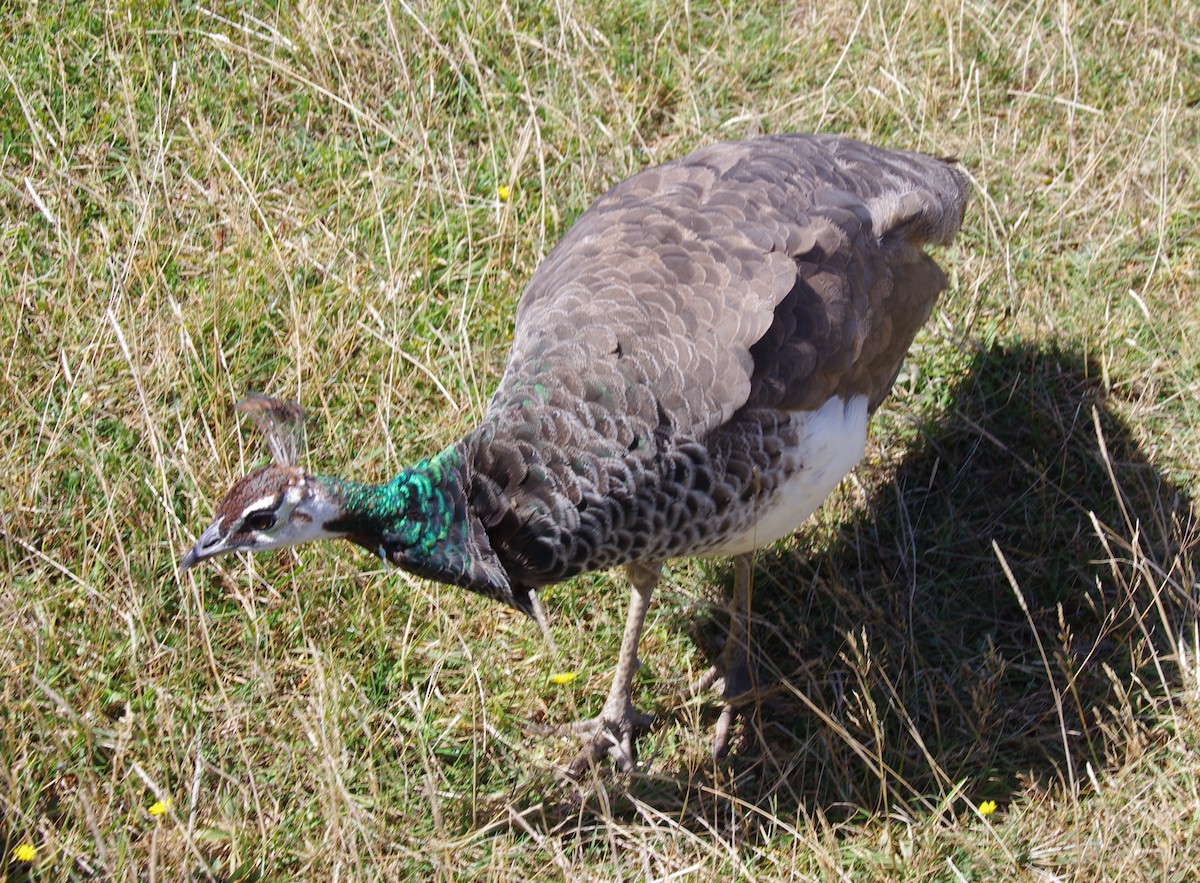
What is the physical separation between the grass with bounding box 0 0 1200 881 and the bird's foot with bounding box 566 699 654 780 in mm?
97

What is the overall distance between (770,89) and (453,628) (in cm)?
287

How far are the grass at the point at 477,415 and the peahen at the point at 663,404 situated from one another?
15.3 inches

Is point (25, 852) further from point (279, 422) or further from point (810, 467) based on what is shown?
point (810, 467)

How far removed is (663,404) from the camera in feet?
10.6

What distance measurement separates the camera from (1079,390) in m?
4.57

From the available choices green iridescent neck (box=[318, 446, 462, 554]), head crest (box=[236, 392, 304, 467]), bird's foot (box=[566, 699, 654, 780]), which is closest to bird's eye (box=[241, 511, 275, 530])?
green iridescent neck (box=[318, 446, 462, 554])

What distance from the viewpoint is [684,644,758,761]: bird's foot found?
3.94m

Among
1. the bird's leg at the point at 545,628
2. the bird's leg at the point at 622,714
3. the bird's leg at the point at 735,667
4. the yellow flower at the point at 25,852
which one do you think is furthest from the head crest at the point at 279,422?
the bird's leg at the point at 735,667

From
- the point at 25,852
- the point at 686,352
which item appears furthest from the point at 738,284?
the point at 25,852

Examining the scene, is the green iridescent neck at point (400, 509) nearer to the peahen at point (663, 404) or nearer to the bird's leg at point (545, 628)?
the peahen at point (663, 404)

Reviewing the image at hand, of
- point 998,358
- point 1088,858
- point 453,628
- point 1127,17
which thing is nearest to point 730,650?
point 453,628

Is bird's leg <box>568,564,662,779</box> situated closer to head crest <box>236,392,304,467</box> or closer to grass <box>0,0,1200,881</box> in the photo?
grass <box>0,0,1200,881</box>

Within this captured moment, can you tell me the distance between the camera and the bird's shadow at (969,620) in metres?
3.70

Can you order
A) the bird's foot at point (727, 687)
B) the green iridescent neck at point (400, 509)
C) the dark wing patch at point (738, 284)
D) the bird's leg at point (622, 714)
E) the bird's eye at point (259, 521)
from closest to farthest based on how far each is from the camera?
the bird's eye at point (259, 521), the green iridescent neck at point (400, 509), the dark wing patch at point (738, 284), the bird's leg at point (622, 714), the bird's foot at point (727, 687)
